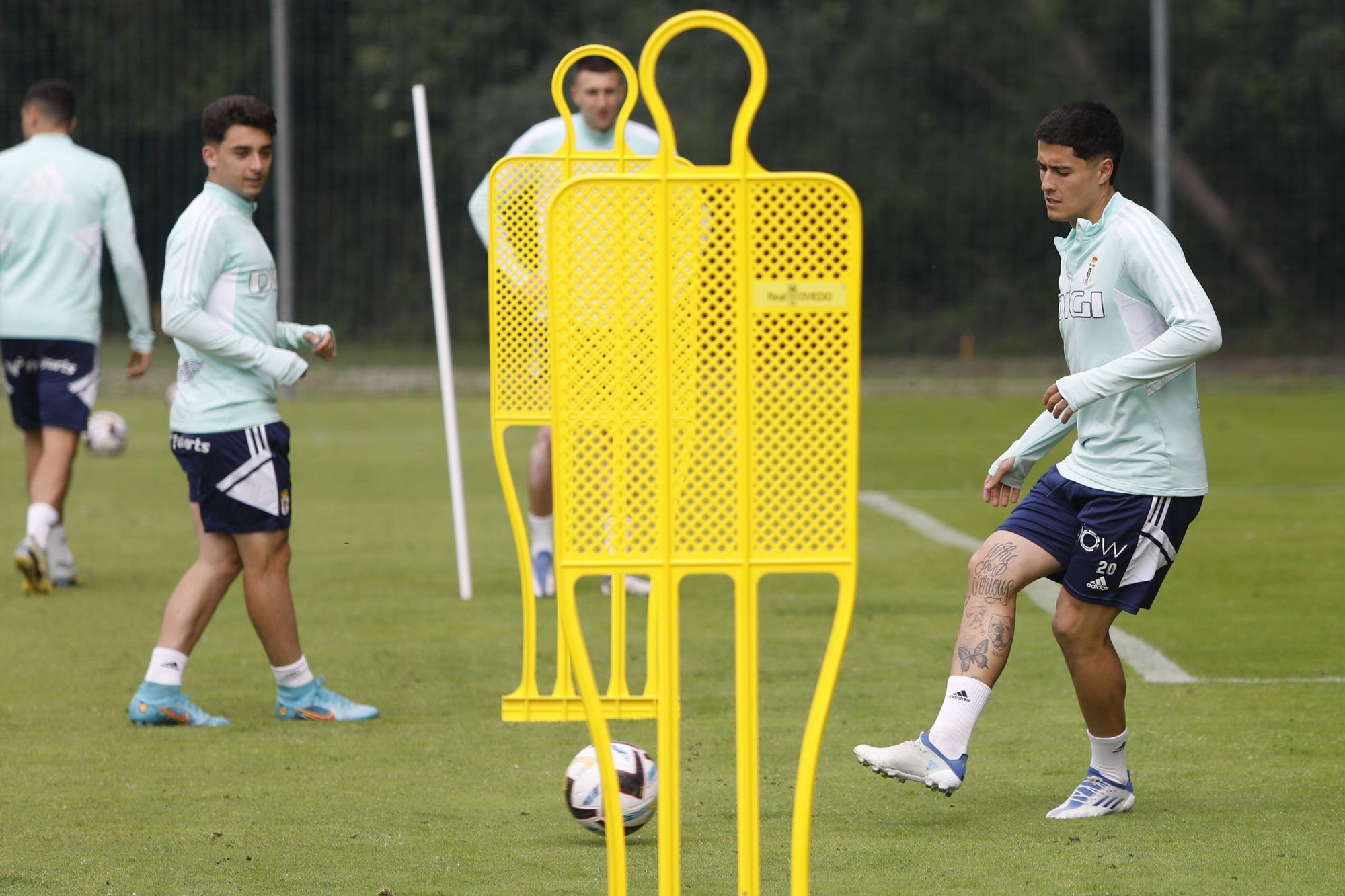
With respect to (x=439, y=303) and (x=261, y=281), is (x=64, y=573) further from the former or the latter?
(x=261, y=281)

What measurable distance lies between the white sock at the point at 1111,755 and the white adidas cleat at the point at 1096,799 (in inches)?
0.6

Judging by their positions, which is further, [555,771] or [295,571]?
[295,571]

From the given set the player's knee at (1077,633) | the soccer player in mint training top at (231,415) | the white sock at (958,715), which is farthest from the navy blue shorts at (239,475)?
the player's knee at (1077,633)

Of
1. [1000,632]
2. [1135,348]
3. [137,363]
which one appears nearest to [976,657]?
[1000,632]

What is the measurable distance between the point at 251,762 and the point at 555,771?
2.86ft

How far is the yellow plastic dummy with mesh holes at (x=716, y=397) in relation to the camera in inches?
122

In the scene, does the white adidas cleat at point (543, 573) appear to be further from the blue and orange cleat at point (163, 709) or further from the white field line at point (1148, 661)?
the blue and orange cleat at point (163, 709)

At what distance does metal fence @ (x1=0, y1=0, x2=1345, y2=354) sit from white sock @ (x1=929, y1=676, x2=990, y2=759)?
59.6 ft

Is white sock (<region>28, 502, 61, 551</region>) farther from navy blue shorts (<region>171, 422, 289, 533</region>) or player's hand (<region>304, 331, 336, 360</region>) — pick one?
player's hand (<region>304, 331, 336, 360</region>)

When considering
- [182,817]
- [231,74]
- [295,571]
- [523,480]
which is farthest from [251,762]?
[231,74]

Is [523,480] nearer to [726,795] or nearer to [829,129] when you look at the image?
[726,795]

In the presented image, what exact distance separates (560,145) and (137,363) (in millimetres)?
2169

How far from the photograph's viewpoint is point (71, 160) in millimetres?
8500

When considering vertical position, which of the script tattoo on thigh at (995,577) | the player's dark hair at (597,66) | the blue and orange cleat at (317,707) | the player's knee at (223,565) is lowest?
the blue and orange cleat at (317,707)
